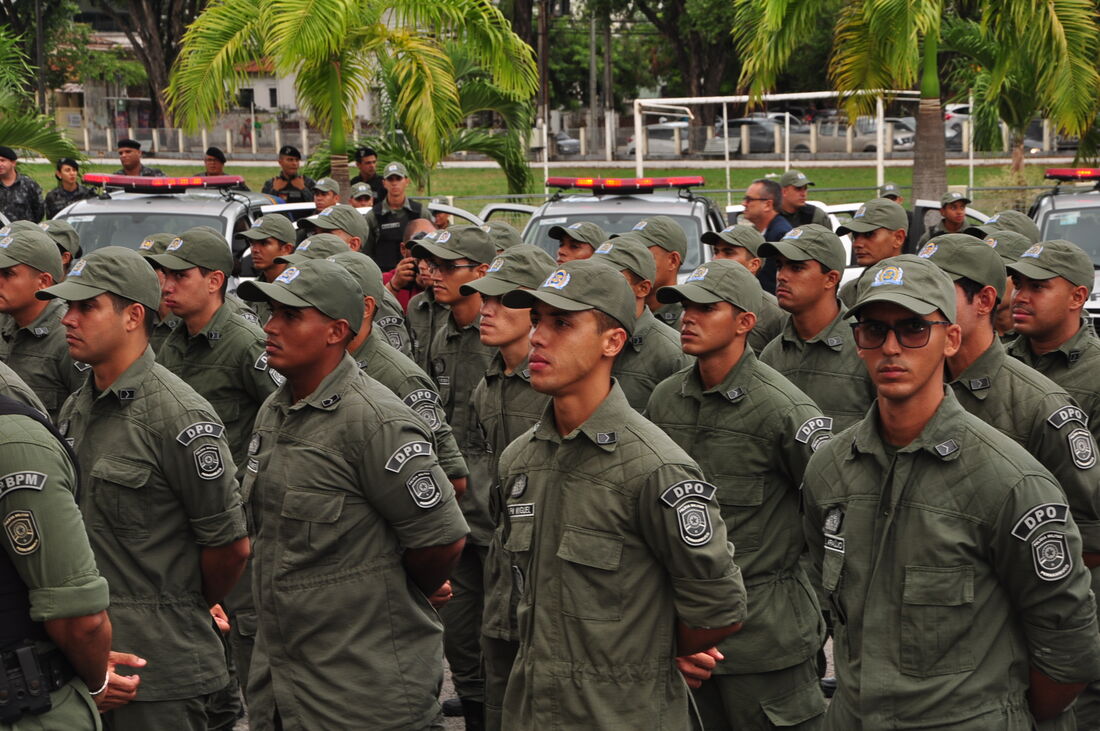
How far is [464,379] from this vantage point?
758 cm

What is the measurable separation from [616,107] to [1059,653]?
56.1m

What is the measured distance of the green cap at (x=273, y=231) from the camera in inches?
375

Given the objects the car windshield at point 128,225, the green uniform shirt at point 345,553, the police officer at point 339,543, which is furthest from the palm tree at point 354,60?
the green uniform shirt at point 345,553

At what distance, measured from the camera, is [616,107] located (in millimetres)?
58969

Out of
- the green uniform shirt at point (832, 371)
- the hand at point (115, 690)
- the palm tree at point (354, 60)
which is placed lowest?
the hand at point (115, 690)

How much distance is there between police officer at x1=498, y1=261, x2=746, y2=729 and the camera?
4.15 metres

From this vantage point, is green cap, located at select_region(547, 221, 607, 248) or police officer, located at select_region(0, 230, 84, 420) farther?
green cap, located at select_region(547, 221, 607, 248)

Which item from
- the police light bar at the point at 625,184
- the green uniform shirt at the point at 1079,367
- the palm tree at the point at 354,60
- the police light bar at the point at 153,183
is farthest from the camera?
the palm tree at the point at 354,60

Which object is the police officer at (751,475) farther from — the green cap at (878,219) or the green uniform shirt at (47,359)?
the green cap at (878,219)

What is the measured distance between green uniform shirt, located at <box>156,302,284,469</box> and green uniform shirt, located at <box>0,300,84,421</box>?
0.66 m

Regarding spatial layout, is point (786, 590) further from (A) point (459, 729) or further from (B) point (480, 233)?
(B) point (480, 233)

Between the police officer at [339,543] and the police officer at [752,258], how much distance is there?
387 cm

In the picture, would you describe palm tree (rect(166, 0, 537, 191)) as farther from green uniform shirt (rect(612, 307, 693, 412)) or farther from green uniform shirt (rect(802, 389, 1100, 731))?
green uniform shirt (rect(802, 389, 1100, 731))

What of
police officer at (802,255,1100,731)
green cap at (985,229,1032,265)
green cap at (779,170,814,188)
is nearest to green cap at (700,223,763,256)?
green cap at (985,229,1032,265)
